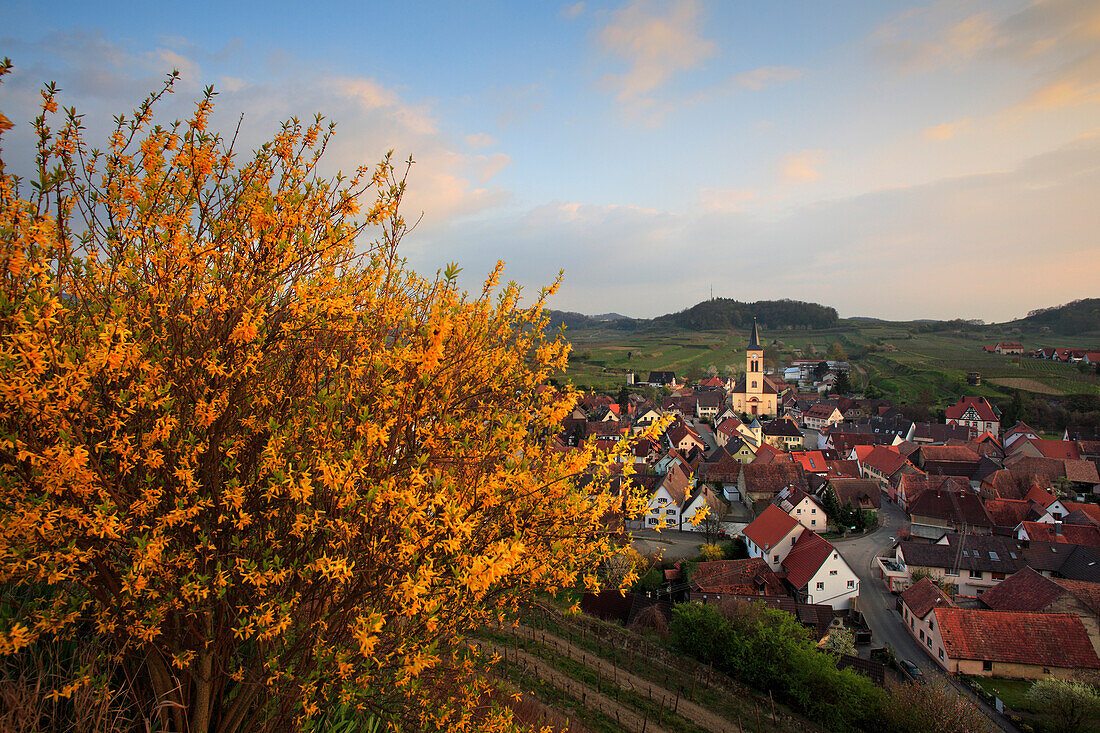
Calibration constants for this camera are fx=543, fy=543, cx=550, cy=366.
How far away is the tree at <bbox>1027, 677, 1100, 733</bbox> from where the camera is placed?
16938 mm

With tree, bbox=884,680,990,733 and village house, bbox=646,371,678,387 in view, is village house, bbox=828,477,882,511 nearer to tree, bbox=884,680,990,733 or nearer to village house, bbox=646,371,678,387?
tree, bbox=884,680,990,733

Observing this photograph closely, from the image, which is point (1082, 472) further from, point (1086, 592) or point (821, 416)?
point (821, 416)


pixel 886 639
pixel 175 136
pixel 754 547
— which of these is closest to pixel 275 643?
pixel 175 136

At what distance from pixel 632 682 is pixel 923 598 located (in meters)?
16.1

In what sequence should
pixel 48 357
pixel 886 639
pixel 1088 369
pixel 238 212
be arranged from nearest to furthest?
pixel 48 357 < pixel 238 212 < pixel 886 639 < pixel 1088 369

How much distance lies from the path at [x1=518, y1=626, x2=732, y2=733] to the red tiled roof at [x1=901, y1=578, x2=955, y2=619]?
542 inches

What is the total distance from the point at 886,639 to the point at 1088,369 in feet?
309

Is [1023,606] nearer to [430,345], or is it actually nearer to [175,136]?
[430,345]

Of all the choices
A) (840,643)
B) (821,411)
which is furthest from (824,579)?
(821,411)

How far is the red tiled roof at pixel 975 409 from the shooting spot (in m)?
67.1

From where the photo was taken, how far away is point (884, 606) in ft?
86.9

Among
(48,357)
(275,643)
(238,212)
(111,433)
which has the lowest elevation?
(275,643)

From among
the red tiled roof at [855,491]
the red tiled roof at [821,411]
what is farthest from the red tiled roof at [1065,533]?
the red tiled roof at [821,411]

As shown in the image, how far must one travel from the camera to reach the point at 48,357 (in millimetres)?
3160
